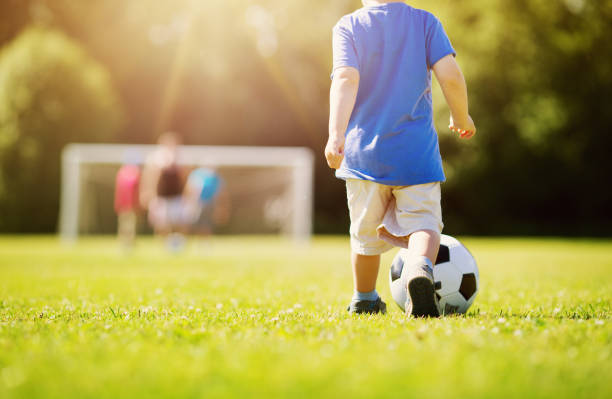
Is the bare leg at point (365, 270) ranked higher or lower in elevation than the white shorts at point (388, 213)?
lower

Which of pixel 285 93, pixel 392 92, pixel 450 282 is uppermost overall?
pixel 285 93

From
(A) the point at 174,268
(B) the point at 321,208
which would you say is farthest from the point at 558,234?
(A) the point at 174,268

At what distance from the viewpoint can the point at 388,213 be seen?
3809mm

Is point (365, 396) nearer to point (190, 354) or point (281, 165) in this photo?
point (190, 354)

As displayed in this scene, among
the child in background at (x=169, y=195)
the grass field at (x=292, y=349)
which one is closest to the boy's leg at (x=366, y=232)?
the grass field at (x=292, y=349)

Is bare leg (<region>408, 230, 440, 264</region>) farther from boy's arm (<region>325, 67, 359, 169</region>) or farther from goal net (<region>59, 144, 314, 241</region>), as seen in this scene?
goal net (<region>59, 144, 314, 241</region>)

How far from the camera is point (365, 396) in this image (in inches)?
76.9

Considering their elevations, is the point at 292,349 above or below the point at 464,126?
below

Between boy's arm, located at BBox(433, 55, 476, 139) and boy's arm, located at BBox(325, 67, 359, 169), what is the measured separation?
1.72 feet

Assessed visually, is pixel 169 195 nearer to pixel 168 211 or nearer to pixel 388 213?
pixel 168 211

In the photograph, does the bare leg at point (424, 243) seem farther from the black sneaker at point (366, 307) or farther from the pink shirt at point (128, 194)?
the pink shirt at point (128, 194)

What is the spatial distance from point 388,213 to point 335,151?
579 mm

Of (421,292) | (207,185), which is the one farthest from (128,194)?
(421,292)

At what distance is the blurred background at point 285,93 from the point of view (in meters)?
24.9
